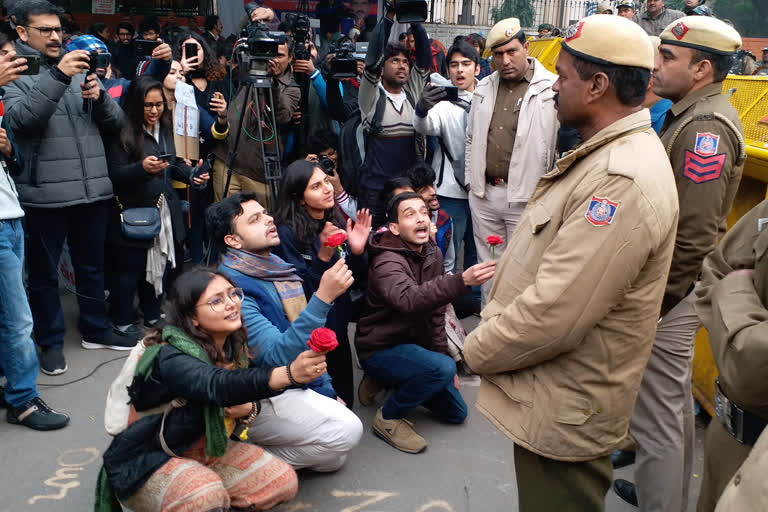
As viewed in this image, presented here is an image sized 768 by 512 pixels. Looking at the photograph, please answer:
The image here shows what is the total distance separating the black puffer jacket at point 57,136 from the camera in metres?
3.58

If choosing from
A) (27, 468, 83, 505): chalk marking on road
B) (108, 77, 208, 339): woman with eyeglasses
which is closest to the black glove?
(108, 77, 208, 339): woman with eyeglasses

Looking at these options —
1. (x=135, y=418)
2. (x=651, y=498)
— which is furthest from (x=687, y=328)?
(x=135, y=418)

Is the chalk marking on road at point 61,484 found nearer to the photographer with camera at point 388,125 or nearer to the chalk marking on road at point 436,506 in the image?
the chalk marking on road at point 436,506

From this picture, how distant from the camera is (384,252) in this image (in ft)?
11.4

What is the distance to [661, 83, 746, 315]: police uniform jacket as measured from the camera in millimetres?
2516

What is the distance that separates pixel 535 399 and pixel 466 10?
21.0 metres

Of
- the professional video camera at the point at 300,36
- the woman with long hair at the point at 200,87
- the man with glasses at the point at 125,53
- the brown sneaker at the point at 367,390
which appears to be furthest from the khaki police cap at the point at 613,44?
the man with glasses at the point at 125,53

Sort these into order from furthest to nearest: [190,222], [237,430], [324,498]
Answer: [190,222] < [324,498] < [237,430]

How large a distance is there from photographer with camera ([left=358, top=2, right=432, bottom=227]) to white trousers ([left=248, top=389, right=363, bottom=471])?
1824mm

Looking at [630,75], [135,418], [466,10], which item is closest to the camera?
[630,75]

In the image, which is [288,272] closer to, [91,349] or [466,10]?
[91,349]

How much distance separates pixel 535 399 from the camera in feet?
6.05

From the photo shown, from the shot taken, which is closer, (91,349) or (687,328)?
(687,328)

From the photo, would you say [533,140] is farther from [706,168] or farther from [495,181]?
[706,168]
